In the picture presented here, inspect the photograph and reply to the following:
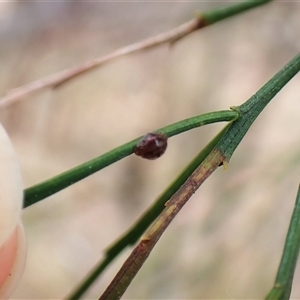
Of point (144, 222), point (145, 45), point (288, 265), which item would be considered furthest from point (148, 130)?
point (288, 265)

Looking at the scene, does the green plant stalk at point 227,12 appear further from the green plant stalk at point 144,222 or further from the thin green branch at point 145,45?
the green plant stalk at point 144,222

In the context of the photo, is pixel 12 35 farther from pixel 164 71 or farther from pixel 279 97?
pixel 279 97

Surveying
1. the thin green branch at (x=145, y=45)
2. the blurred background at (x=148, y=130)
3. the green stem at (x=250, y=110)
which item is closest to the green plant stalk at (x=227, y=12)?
the thin green branch at (x=145, y=45)

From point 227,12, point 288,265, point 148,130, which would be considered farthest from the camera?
point 148,130

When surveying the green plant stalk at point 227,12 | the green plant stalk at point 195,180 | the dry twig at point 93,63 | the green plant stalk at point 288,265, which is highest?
the dry twig at point 93,63

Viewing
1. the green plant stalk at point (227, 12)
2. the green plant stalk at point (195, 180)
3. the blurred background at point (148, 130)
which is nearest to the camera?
the green plant stalk at point (195, 180)

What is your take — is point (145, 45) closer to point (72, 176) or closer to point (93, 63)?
point (93, 63)
